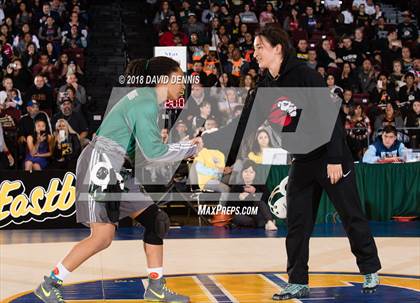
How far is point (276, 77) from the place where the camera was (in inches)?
284

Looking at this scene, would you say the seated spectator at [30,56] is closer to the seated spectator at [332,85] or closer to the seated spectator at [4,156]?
the seated spectator at [4,156]

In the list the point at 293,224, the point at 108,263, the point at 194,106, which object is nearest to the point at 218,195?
the point at 194,106

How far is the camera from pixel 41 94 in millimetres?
16797

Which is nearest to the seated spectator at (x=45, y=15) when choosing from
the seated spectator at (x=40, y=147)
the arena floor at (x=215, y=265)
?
the seated spectator at (x=40, y=147)

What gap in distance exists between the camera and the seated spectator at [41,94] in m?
16.7

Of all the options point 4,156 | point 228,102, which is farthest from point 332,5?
point 4,156

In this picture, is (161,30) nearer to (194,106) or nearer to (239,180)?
(194,106)

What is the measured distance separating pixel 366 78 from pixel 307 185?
11.9 m

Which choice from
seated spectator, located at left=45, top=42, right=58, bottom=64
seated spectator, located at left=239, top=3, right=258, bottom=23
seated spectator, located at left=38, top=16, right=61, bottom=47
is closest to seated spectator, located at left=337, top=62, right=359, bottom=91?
seated spectator, located at left=239, top=3, right=258, bottom=23

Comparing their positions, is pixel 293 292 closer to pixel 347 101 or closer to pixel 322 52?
pixel 347 101

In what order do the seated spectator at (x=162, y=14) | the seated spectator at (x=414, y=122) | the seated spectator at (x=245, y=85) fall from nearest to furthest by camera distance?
the seated spectator at (x=245, y=85), the seated spectator at (x=414, y=122), the seated spectator at (x=162, y=14)

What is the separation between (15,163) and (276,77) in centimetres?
907

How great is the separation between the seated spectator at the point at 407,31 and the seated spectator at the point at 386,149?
24.8ft

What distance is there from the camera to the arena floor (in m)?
7.25
